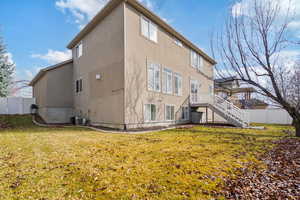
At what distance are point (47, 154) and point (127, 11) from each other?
905cm

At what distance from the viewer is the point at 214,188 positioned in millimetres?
2848

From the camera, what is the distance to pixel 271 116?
17875mm

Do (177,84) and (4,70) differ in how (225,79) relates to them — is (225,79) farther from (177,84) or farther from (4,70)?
(4,70)

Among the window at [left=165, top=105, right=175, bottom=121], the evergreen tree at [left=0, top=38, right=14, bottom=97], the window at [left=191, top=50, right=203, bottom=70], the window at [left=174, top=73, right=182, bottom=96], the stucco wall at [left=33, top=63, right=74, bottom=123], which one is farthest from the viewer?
the window at [left=191, top=50, right=203, bottom=70]

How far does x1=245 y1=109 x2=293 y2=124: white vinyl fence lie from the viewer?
1706cm

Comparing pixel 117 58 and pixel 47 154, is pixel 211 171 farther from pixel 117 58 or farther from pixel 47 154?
pixel 117 58

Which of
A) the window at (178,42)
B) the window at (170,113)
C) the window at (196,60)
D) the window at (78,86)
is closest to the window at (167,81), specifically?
the window at (170,113)

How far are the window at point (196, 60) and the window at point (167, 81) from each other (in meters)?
4.75

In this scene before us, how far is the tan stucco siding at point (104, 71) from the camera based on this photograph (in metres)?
10.2

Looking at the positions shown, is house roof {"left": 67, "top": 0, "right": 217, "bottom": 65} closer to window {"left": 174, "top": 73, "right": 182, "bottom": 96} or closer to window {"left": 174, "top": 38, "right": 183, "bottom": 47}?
window {"left": 174, "top": 38, "right": 183, "bottom": 47}

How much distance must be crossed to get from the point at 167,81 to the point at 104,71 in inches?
198

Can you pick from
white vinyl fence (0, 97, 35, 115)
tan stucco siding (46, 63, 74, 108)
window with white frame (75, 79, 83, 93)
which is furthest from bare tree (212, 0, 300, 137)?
white vinyl fence (0, 97, 35, 115)

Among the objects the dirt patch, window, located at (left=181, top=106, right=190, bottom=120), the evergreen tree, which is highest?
the evergreen tree

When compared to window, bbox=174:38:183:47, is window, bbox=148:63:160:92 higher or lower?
lower
